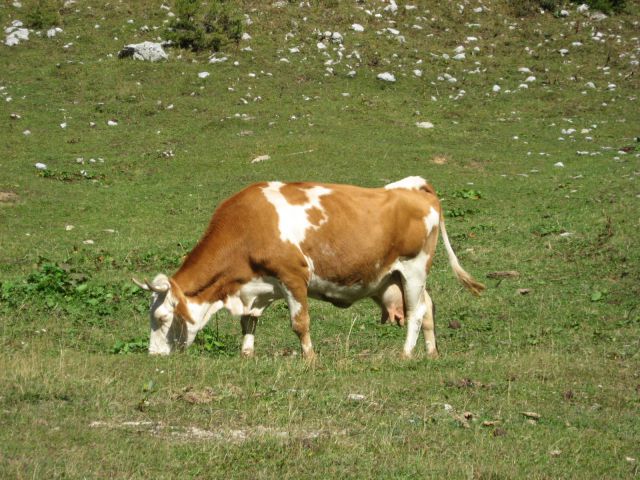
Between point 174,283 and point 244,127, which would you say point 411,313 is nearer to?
point 174,283

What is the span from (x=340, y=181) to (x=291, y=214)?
12.4 m

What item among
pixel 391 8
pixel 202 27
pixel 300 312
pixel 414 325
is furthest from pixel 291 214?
pixel 391 8

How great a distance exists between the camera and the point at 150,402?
786 cm

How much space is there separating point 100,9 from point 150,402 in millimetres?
28241

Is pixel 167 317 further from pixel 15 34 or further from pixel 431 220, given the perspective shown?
pixel 15 34

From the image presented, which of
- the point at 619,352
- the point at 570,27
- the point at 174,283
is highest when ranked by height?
the point at 174,283

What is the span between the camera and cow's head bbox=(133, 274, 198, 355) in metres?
10.3

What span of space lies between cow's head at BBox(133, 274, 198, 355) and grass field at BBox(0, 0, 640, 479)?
15.5 inches

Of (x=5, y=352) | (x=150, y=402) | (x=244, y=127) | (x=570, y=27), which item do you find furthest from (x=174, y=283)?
(x=570, y=27)

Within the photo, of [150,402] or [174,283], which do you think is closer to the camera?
[150,402]

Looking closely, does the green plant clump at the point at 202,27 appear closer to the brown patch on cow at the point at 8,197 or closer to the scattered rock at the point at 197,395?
the brown patch on cow at the point at 8,197

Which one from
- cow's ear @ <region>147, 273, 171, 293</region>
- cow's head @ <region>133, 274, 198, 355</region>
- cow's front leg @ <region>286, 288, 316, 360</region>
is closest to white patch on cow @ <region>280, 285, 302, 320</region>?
cow's front leg @ <region>286, 288, 316, 360</region>

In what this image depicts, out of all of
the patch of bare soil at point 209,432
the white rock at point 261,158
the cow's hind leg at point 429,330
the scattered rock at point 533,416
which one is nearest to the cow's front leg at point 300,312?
the cow's hind leg at point 429,330

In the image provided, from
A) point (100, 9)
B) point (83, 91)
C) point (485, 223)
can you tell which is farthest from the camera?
point (100, 9)
